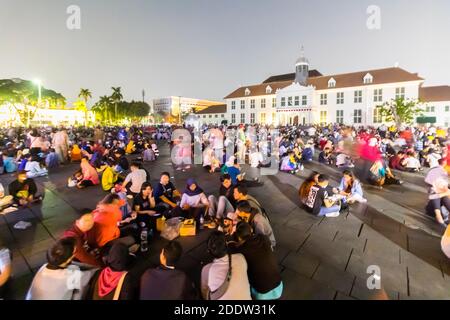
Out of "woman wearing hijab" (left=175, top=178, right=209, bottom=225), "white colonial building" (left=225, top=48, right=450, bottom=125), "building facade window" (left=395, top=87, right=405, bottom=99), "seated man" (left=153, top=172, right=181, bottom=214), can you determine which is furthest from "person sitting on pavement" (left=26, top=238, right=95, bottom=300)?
"building facade window" (left=395, top=87, right=405, bottom=99)

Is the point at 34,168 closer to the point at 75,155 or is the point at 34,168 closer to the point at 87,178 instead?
the point at 75,155

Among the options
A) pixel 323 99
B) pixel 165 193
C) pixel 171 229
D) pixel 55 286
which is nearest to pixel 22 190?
pixel 165 193

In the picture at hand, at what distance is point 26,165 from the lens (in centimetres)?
895

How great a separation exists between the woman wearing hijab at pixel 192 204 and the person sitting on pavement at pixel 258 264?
2.24 m

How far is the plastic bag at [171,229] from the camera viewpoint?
4277 millimetres

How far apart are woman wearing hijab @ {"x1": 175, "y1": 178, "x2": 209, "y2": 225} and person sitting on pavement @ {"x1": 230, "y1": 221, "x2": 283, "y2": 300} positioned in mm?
2238

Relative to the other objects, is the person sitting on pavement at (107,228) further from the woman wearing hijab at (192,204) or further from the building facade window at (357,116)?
the building facade window at (357,116)

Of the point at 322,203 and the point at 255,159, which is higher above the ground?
the point at 255,159

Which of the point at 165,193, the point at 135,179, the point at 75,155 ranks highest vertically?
the point at 75,155

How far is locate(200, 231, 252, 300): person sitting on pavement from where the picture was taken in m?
2.31

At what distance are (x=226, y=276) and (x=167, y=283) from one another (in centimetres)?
58

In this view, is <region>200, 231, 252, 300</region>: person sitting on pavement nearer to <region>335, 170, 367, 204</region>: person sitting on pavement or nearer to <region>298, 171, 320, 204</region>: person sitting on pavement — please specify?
<region>298, 171, 320, 204</region>: person sitting on pavement

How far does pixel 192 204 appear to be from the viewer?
4906 mm

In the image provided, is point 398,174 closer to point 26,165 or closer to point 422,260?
point 422,260
